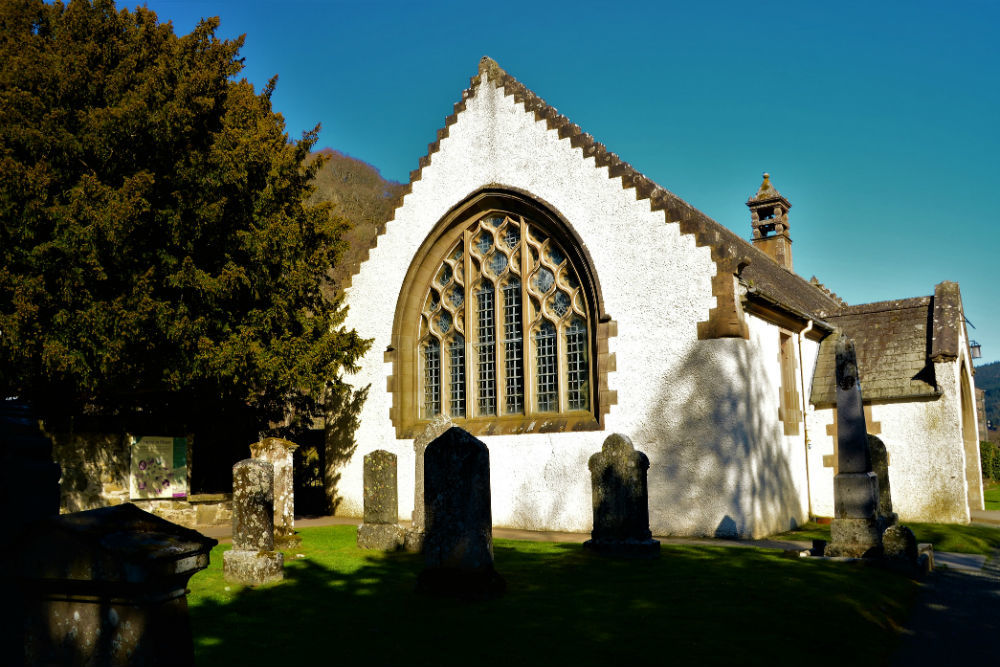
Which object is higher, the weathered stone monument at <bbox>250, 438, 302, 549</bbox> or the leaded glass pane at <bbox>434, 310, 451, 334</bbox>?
the leaded glass pane at <bbox>434, 310, 451, 334</bbox>

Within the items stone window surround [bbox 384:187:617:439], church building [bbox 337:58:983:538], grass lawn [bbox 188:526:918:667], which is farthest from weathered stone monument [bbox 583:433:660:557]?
stone window surround [bbox 384:187:617:439]

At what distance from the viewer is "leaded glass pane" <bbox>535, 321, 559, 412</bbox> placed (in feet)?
56.0

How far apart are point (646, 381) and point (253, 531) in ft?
27.0

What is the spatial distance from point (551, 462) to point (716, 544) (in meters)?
4.06

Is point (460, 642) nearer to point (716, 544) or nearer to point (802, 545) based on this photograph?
point (716, 544)

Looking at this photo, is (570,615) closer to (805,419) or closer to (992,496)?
(805,419)

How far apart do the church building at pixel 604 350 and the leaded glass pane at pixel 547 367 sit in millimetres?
→ 44

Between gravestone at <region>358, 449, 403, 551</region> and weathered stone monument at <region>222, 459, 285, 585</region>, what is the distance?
2346mm

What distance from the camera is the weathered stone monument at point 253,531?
33.5 feet

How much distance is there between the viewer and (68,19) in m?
14.2

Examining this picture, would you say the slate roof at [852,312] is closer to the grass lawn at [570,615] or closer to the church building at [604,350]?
the church building at [604,350]

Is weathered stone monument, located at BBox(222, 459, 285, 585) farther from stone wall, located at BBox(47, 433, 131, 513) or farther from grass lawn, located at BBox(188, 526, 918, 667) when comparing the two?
stone wall, located at BBox(47, 433, 131, 513)

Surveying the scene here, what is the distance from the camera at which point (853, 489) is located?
37.5ft

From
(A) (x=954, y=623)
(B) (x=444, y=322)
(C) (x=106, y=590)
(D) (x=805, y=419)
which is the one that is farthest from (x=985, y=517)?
(C) (x=106, y=590)
